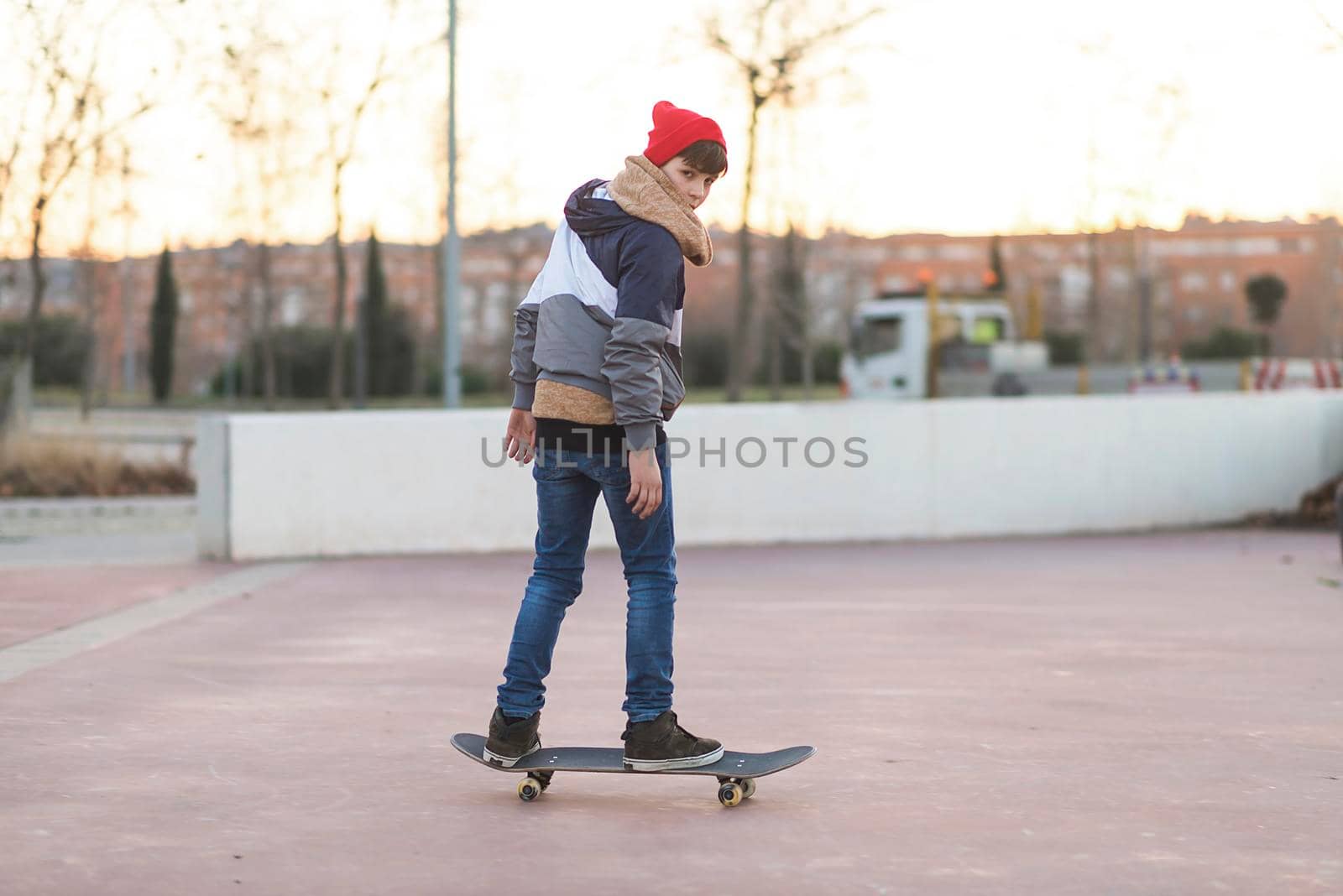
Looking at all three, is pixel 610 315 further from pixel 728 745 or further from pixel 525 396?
pixel 728 745

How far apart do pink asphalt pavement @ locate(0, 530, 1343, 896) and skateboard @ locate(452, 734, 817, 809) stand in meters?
0.06

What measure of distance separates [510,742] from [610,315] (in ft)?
3.65

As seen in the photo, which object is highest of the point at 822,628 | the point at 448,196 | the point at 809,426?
the point at 448,196

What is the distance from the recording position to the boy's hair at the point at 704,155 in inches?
171

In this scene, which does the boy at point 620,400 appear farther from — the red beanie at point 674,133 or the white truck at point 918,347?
the white truck at point 918,347

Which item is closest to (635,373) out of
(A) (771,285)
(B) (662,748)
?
(B) (662,748)

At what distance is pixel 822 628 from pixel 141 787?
13.2 ft

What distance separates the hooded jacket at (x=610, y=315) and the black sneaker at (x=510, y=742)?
802 millimetres

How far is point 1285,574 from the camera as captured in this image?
34.1 feet

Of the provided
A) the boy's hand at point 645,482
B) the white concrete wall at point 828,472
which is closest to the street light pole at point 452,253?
the white concrete wall at point 828,472

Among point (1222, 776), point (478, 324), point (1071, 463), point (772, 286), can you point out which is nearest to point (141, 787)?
point (1222, 776)

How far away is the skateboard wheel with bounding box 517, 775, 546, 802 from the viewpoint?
447cm

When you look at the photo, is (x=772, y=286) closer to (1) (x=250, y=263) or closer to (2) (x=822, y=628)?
(1) (x=250, y=263)

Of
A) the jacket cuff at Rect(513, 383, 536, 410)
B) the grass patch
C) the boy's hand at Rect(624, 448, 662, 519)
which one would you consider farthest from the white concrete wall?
the boy's hand at Rect(624, 448, 662, 519)
